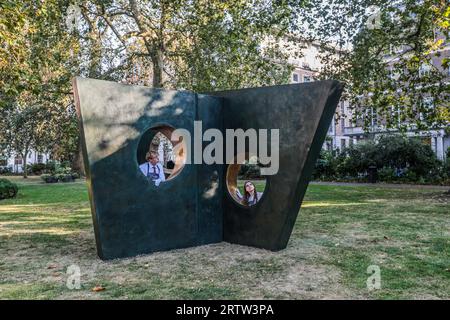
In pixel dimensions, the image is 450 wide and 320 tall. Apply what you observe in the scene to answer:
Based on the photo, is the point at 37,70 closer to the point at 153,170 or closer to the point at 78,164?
the point at 153,170

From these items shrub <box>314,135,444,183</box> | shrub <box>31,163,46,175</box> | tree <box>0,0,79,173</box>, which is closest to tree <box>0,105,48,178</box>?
tree <box>0,0,79,173</box>

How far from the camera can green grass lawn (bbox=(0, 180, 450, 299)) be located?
4.56 meters

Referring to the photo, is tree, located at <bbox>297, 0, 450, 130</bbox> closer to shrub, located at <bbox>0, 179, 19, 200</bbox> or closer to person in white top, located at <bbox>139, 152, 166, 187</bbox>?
person in white top, located at <bbox>139, 152, 166, 187</bbox>

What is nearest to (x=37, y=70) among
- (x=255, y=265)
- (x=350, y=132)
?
(x=255, y=265)

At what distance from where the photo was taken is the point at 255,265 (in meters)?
5.81

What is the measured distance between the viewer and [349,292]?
450 centimetres

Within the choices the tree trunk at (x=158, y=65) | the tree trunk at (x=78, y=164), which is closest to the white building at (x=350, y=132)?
the tree trunk at (x=158, y=65)

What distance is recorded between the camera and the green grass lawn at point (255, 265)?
15.0 feet

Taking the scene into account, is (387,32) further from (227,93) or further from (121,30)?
(121,30)

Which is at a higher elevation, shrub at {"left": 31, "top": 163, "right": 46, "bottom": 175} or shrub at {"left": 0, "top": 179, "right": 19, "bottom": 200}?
shrub at {"left": 31, "top": 163, "right": 46, "bottom": 175}

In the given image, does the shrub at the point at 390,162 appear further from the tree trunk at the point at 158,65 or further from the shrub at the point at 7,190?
the shrub at the point at 7,190

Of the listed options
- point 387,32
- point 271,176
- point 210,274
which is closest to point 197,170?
point 271,176

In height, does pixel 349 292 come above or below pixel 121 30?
below

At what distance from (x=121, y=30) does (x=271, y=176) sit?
54.5ft
